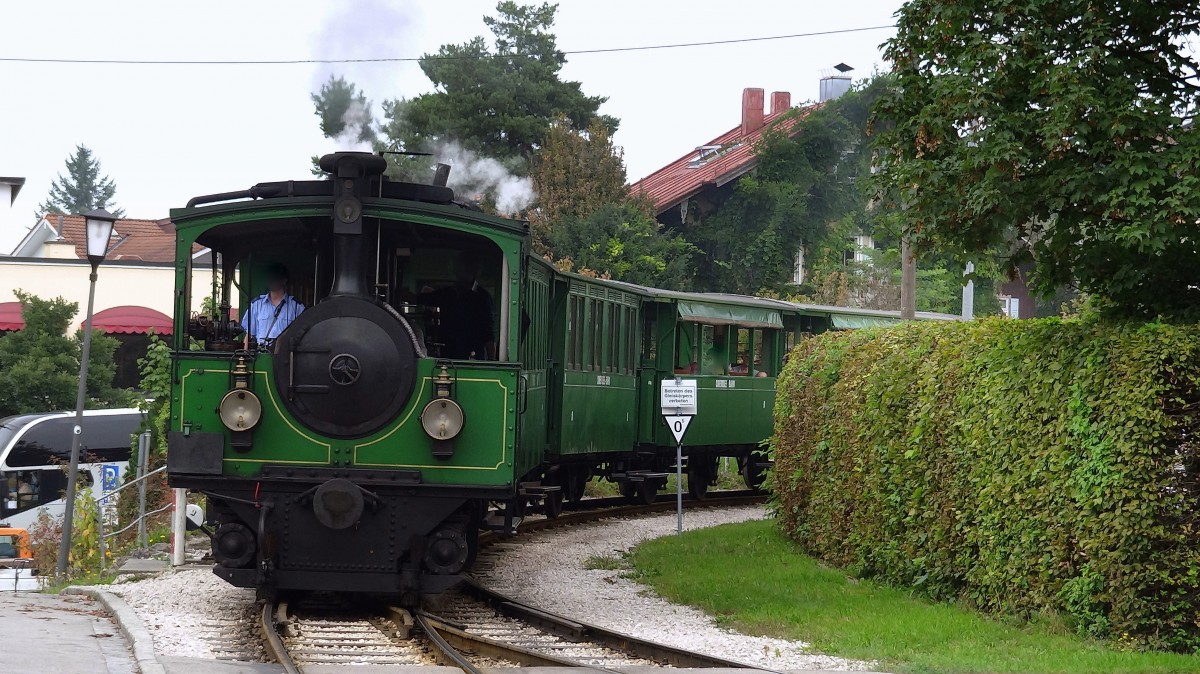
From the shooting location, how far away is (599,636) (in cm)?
1015

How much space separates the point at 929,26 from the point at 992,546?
12.8 ft

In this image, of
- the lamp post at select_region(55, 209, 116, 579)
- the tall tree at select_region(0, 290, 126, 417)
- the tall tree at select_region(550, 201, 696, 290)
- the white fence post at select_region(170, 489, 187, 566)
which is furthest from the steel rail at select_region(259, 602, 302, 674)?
the tall tree at select_region(550, 201, 696, 290)

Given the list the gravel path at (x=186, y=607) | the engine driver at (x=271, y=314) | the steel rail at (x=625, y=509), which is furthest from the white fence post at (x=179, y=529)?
the steel rail at (x=625, y=509)

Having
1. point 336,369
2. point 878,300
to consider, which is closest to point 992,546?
point 336,369

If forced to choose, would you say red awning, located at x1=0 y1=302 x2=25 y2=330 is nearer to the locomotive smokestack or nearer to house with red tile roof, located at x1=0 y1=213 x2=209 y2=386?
house with red tile roof, located at x1=0 y1=213 x2=209 y2=386

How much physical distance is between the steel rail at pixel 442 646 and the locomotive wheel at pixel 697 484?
1271cm

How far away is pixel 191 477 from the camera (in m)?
10.3

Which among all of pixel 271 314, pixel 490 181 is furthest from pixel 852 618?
pixel 490 181

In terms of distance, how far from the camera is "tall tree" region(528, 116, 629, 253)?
35.6 meters

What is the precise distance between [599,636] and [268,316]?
347 cm

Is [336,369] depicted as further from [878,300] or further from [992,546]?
[878,300]

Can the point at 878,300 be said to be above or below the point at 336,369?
above

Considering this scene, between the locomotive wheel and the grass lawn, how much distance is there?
283 inches

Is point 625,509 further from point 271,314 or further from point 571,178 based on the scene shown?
point 571,178
